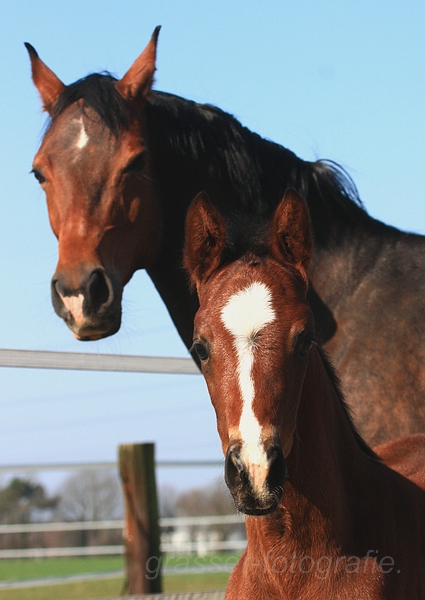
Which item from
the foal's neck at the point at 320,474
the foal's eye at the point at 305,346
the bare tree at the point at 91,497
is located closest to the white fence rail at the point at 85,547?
the bare tree at the point at 91,497

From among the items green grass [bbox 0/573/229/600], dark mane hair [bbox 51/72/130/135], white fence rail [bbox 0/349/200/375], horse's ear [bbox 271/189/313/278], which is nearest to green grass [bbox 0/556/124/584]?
green grass [bbox 0/573/229/600]

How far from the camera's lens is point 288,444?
2043mm

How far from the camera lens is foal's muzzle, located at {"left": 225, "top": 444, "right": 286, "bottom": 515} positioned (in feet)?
5.97

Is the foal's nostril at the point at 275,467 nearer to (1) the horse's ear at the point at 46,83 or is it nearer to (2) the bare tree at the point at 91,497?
(1) the horse's ear at the point at 46,83

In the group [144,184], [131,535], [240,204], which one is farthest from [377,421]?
[131,535]

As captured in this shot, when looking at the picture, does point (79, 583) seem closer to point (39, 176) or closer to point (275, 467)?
point (39, 176)

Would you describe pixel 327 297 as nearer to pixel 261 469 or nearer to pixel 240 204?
pixel 240 204

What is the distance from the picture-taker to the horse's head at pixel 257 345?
185cm

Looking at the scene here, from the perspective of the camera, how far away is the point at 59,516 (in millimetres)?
10664

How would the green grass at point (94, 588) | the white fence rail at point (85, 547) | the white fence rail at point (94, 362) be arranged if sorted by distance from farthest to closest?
the white fence rail at point (85, 547)
the green grass at point (94, 588)
the white fence rail at point (94, 362)

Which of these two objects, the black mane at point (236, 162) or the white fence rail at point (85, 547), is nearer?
the black mane at point (236, 162)

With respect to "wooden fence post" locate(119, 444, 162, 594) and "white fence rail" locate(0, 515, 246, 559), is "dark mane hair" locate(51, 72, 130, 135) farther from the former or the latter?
"white fence rail" locate(0, 515, 246, 559)

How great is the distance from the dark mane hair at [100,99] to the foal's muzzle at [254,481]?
5.39 ft

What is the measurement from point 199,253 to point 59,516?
903cm
